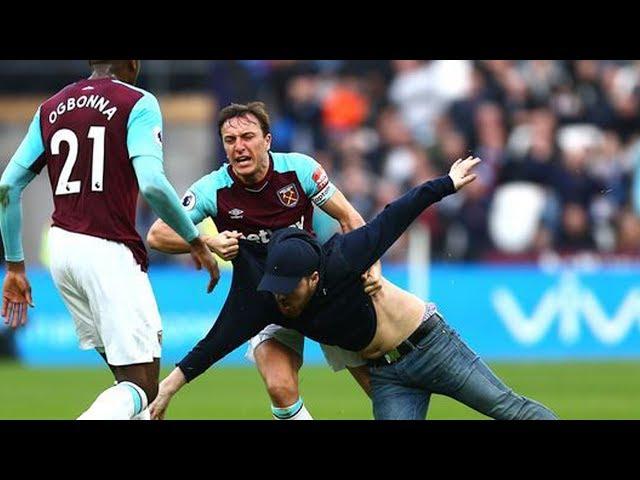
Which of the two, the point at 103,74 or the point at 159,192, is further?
the point at 103,74

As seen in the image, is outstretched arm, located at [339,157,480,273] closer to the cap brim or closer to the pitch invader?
the cap brim

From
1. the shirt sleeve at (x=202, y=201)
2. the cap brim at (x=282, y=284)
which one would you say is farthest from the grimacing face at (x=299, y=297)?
the shirt sleeve at (x=202, y=201)

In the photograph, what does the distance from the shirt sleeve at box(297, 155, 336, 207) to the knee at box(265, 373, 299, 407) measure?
1069 mm

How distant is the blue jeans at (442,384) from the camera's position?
790 cm

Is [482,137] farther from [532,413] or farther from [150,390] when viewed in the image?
[150,390]

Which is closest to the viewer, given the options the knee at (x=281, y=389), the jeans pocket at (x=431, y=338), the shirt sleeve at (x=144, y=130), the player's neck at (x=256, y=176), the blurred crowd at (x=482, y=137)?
the shirt sleeve at (x=144, y=130)

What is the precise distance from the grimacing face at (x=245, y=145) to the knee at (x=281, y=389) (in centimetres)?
122

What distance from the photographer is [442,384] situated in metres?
8.07

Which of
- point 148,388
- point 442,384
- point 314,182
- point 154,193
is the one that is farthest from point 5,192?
point 442,384

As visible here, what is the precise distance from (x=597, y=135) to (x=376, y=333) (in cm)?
1301

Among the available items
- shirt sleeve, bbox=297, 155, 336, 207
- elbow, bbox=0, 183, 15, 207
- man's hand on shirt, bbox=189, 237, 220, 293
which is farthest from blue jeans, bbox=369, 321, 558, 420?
elbow, bbox=0, 183, 15, 207

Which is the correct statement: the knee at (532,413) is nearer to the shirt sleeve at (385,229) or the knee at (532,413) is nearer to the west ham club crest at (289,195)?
the shirt sleeve at (385,229)

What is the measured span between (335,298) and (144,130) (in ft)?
4.44
